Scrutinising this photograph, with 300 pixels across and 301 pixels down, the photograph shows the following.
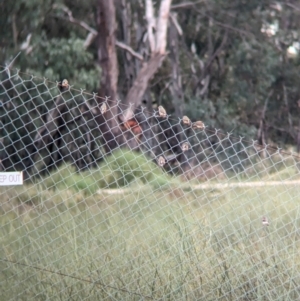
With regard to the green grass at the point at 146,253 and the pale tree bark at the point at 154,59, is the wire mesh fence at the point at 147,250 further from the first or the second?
the pale tree bark at the point at 154,59

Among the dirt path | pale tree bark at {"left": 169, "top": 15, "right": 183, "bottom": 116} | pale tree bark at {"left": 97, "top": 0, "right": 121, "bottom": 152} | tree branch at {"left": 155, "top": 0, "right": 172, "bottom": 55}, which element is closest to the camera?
the dirt path

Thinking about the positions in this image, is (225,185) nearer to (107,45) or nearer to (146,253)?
(146,253)

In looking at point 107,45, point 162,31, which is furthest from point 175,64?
point 107,45

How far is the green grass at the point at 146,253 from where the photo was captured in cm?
437

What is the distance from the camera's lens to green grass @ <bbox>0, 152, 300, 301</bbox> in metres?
4.37

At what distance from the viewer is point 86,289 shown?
437 cm

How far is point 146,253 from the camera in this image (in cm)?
446

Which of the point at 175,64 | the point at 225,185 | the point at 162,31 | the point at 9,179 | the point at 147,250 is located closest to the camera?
the point at 9,179

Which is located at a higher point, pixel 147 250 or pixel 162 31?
pixel 147 250

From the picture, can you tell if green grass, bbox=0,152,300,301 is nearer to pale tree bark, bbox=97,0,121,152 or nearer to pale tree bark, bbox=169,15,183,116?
pale tree bark, bbox=97,0,121,152

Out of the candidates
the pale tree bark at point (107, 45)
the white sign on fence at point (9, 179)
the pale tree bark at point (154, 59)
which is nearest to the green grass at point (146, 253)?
the white sign on fence at point (9, 179)

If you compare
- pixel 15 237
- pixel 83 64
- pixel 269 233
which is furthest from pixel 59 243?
pixel 83 64

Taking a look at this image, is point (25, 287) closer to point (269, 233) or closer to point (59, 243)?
point (59, 243)

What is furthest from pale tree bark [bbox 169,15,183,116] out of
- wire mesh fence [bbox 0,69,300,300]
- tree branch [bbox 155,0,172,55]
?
wire mesh fence [bbox 0,69,300,300]
